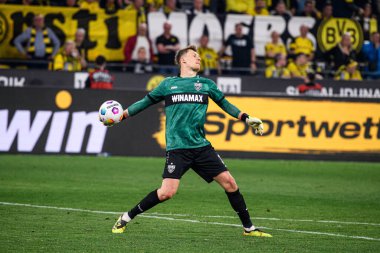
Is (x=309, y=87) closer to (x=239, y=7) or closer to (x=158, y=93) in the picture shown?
(x=239, y=7)

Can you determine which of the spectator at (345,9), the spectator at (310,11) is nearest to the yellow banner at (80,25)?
the spectator at (310,11)

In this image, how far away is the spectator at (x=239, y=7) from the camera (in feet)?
94.4

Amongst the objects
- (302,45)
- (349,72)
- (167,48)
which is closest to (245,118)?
(167,48)

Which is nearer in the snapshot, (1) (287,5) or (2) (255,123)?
(2) (255,123)

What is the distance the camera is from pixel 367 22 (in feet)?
98.4

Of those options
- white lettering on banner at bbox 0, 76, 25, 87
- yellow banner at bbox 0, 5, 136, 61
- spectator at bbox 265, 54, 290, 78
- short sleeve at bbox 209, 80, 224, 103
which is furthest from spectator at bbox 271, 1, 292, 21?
short sleeve at bbox 209, 80, 224, 103

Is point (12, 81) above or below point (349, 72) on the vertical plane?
above

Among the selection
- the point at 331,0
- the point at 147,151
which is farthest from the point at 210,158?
the point at 331,0

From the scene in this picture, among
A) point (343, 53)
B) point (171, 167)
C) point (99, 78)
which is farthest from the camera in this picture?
point (343, 53)

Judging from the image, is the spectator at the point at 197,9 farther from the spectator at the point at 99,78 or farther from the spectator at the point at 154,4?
the spectator at the point at 99,78

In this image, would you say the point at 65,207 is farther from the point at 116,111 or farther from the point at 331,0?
the point at 331,0

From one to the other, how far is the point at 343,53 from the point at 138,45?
21.2 feet

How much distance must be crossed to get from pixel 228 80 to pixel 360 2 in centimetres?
689

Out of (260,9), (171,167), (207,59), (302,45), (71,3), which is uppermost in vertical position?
(171,167)
